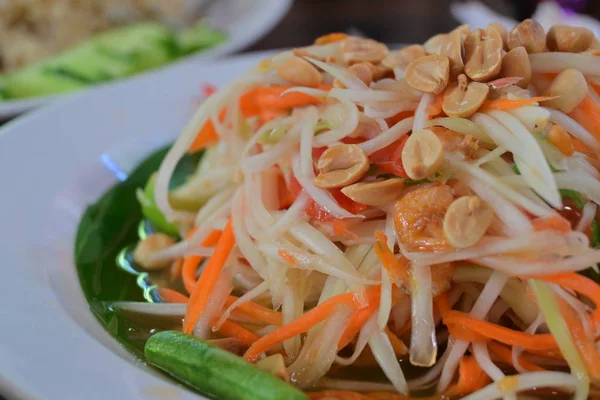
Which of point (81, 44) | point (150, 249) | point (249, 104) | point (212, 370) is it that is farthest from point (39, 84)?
point (212, 370)

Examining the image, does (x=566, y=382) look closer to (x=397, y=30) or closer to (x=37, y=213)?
(x=37, y=213)

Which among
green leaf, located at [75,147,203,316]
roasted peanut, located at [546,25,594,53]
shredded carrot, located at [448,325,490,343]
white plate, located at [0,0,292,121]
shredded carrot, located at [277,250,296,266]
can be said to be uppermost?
roasted peanut, located at [546,25,594,53]

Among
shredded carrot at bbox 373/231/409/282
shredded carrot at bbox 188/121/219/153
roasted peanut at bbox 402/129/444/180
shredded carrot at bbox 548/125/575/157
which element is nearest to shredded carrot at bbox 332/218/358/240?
shredded carrot at bbox 373/231/409/282

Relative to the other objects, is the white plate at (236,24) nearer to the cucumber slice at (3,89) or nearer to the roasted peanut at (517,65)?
the cucumber slice at (3,89)

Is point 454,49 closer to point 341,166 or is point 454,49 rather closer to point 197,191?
point 341,166

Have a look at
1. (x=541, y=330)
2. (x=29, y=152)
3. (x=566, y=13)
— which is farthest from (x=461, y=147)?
(x=566, y=13)

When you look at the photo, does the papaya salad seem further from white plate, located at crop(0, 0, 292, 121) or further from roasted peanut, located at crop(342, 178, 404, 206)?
white plate, located at crop(0, 0, 292, 121)

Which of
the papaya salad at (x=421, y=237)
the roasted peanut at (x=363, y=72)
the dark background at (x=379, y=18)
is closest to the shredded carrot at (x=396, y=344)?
the papaya salad at (x=421, y=237)
